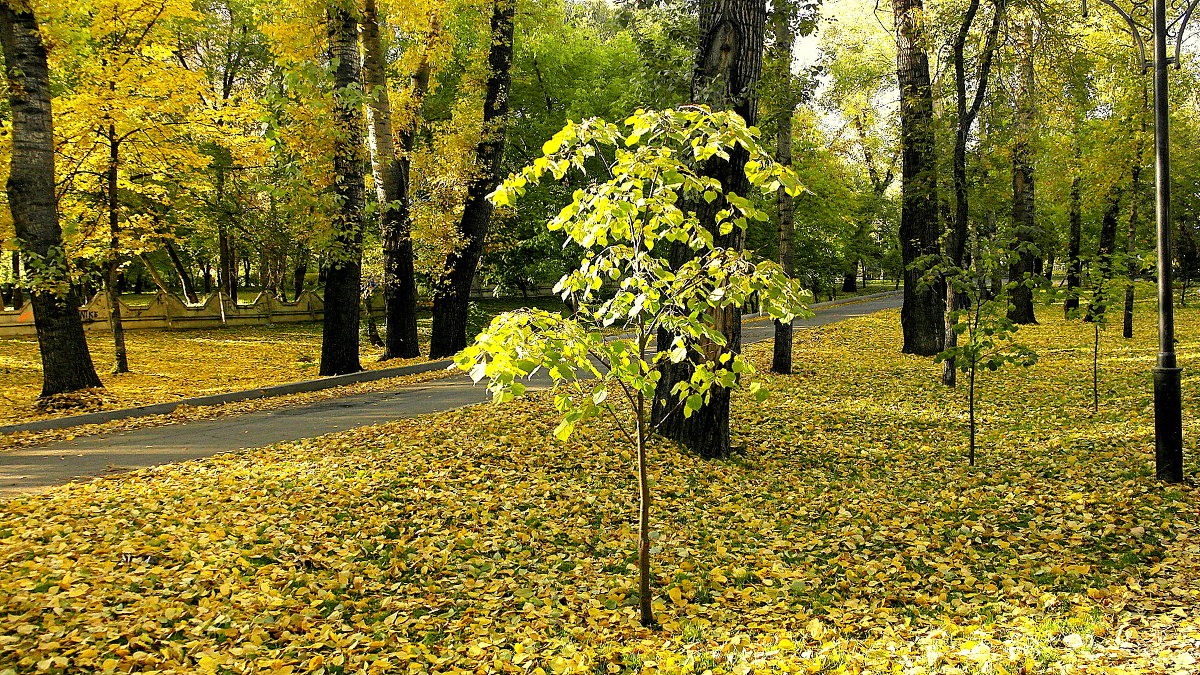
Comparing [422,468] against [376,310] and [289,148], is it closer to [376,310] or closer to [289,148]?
[289,148]

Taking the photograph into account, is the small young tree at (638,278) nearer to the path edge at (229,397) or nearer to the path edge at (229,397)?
the path edge at (229,397)

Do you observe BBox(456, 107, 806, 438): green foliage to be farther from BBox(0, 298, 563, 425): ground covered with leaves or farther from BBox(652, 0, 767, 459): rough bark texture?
BBox(0, 298, 563, 425): ground covered with leaves

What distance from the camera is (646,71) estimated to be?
785cm

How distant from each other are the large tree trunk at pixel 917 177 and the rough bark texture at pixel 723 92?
347 cm

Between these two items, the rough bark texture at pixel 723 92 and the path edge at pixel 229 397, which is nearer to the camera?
the rough bark texture at pixel 723 92

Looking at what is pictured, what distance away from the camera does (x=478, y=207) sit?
1529cm

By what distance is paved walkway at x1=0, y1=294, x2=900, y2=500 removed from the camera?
21.4 feet

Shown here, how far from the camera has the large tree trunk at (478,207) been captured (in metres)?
14.7

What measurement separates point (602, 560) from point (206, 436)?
215 inches

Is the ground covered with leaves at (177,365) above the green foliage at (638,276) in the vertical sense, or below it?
below

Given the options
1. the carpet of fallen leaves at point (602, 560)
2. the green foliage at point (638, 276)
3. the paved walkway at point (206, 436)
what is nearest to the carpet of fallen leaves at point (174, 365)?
the paved walkway at point (206, 436)

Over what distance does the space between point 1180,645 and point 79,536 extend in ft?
20.5

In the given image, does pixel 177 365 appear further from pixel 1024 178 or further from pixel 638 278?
pixel 1024 178

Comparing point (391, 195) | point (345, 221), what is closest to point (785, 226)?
point (345, 221)
